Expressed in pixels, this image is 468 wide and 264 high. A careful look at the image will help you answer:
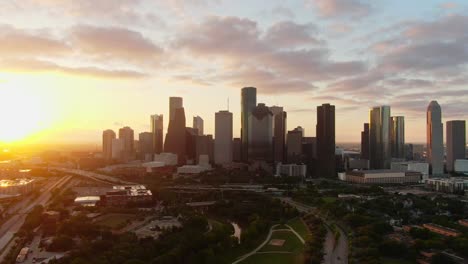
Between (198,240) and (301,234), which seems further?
(301,234)

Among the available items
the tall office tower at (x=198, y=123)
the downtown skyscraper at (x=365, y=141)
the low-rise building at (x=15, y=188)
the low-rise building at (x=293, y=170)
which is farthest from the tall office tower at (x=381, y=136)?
the low-rise building at (x=15, y=188)

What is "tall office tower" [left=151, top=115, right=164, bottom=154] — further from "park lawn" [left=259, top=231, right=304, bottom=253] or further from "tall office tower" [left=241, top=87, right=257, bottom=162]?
"park lawn" [left=259, top=231, right=304, bottom=253]

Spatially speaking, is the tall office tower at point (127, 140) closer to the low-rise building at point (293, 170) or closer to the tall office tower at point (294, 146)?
the tall office tower at point (294, 146)

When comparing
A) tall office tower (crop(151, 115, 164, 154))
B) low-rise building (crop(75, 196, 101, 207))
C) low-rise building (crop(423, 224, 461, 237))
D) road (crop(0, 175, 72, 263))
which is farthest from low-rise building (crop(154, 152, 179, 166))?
low-rise building (crop(423, 224, 461, 237))

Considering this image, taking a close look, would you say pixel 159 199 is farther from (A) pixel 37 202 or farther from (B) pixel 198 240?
(B) pixel 198 240

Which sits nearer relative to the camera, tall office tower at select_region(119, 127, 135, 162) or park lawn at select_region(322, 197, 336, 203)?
park lawn at select_region(322, 197, 336, 203)

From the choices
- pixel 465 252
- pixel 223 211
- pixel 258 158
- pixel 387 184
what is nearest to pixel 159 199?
pixel 223 211

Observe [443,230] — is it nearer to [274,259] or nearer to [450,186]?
[274,259]
